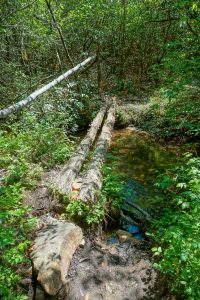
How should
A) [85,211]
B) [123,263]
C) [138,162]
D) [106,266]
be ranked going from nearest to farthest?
1. [106,266]
2. [123,263]
3. [85,211]
4. [138,162]

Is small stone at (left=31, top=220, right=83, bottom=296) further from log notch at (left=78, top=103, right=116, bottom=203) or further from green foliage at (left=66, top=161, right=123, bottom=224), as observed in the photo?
log notch at (left=78, top=103, right=116, bottom=203)

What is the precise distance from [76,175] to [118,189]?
3.11 ft

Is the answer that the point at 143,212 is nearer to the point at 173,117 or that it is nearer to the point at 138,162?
the point at 138,162

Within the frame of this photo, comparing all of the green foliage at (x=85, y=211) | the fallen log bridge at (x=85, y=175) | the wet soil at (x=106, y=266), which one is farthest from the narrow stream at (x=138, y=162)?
the green foliage at (x=85, y=211)

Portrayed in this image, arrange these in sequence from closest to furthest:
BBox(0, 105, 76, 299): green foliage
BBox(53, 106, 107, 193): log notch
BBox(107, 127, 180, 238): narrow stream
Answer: BBox(0, 105, 76, 299): green foliage < BBox(53, 106, 107, 193): log notch < BBox(107, 127, 180, 238): narrow stream

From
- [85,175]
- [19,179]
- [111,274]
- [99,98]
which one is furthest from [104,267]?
[99,98]

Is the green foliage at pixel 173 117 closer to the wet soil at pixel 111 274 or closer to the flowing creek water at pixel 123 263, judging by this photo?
the flowing creek water at pixel 123 263

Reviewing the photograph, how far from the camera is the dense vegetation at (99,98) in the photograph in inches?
122

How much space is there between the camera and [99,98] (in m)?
11.1

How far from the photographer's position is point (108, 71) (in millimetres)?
14125

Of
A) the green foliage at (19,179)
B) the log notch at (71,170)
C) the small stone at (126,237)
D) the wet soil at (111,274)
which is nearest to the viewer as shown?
the green foliage at (19,179)

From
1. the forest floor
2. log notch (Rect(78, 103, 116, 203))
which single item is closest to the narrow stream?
log notch (Rect(78, 103, 116, 203))

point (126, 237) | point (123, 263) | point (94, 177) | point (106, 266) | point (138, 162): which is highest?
point (94, 177)

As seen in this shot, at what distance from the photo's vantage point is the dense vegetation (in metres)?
3.10
